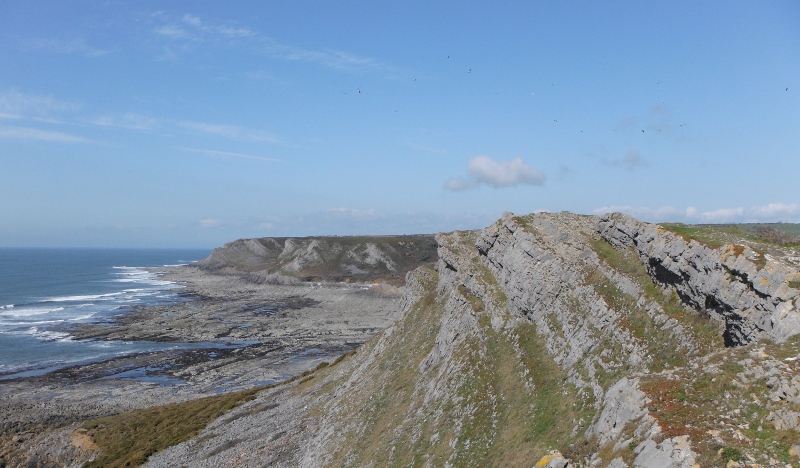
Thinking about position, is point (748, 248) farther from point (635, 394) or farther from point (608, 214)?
point (608, 214)

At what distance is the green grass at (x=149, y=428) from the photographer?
39375 mm

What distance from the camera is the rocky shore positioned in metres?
47.8

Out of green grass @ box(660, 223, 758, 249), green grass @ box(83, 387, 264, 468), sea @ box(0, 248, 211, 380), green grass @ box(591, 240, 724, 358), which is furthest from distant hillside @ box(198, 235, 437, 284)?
green grass @ box(660, 223, 758, 249)

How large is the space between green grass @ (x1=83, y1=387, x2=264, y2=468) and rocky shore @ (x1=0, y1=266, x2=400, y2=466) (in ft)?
7.86

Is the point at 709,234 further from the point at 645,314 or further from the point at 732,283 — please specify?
the point at 645,314

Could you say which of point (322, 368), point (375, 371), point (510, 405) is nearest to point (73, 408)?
point (322, 368)

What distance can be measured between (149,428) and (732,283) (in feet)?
158

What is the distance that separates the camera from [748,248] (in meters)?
18.7

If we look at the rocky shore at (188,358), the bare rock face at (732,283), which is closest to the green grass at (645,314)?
the bare rock face at (732,283)

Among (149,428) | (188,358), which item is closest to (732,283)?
(149,428)

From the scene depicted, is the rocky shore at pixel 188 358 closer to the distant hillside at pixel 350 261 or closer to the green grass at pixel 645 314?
the distant hillside at pixel 350 261

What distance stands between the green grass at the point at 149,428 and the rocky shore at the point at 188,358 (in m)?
2.40

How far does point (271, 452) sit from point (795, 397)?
105 feet

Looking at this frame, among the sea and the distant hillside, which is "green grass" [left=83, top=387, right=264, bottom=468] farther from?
the distant hillside
